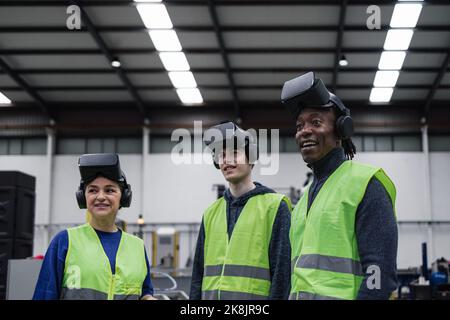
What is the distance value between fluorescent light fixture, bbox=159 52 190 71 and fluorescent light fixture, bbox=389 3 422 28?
18.5 ft

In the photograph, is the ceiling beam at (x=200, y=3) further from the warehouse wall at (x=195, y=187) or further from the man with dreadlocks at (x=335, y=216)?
the man with dreadlocks at (x=335, y=216)

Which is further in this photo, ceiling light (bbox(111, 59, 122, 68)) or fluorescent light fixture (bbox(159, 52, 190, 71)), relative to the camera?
ceiling light (bbox(111, 59, 122, 68))

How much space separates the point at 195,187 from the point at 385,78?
6.86 meters

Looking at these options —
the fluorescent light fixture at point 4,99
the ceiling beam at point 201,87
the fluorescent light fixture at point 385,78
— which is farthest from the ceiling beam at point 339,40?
the fluorescent light fixture at point 4,99

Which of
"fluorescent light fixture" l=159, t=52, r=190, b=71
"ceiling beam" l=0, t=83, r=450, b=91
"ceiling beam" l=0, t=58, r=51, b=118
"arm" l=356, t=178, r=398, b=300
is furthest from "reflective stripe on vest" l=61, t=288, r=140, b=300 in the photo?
"ceiling beam" l=0, t=83, r=450, b=91

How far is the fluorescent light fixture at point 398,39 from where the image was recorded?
1574cm

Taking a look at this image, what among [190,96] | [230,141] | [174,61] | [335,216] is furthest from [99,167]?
[190,96]

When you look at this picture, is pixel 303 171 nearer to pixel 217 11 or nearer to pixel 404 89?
pixel 404 89

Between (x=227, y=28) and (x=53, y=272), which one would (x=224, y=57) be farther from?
(x=53, y=272)

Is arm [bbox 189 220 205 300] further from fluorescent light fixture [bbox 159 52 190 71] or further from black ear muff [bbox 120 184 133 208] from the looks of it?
fluorescent light fixture [bbox 159 52 190 71]

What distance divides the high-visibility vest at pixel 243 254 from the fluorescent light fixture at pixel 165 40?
43.0ft

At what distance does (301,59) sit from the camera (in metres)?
17.7

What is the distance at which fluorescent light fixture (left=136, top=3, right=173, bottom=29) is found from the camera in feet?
49.0
